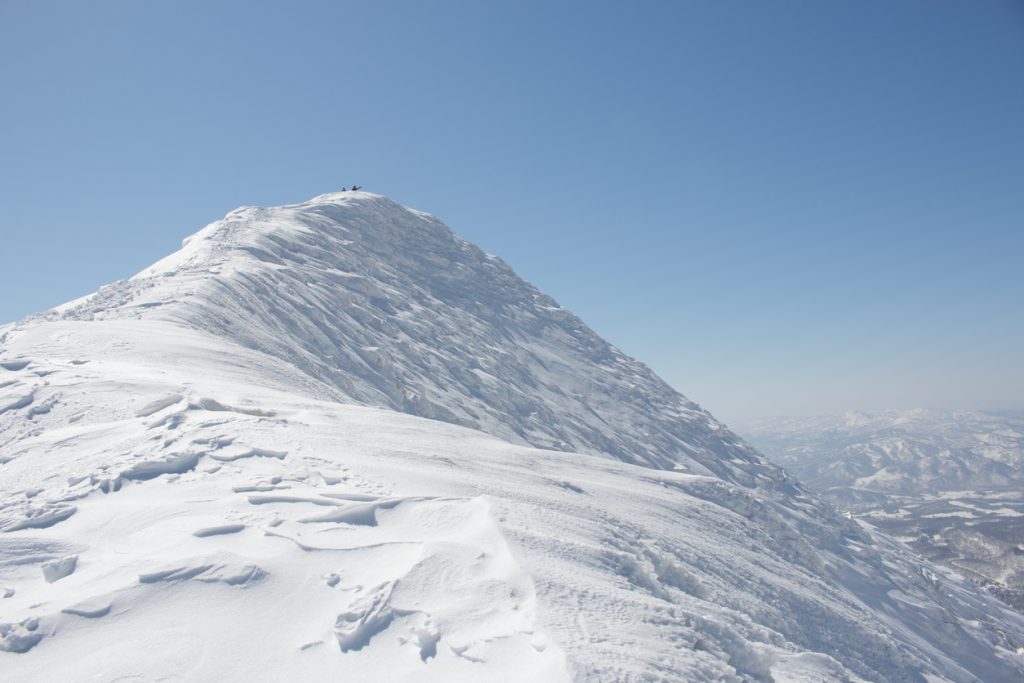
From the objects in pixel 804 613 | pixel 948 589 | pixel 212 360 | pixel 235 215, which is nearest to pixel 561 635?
pixel 804 613

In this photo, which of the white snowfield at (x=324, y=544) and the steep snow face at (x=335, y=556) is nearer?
the steep snow face at (x=335, y=556)

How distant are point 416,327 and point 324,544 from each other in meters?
63.8

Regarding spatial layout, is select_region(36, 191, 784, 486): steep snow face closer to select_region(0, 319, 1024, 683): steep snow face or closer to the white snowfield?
the white snowfield

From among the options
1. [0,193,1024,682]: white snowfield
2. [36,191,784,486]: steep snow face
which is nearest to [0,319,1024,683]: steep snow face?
[0,193,1024,682]: white snowfield

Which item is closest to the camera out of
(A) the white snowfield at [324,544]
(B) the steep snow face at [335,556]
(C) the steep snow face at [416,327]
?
(B) the steep snow face at [335,556]

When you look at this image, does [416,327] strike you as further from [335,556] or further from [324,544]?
[335,556]

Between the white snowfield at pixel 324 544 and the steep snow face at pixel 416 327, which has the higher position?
the steep snow face at pixel 416 327

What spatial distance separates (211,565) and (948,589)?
86451mm

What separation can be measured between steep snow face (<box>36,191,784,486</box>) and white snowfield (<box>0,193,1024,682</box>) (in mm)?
1212

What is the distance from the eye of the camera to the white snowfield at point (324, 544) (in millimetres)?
8727

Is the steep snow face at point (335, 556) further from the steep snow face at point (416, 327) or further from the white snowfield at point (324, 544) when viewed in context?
the steep snow face at point (416, 327)

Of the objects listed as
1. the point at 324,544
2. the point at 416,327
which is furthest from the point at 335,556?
the point at 416,327

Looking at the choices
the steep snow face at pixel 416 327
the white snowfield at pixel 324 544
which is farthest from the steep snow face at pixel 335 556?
the steep snow face at pixel 416 327

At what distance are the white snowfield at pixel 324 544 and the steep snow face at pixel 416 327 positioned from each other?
1.21m
